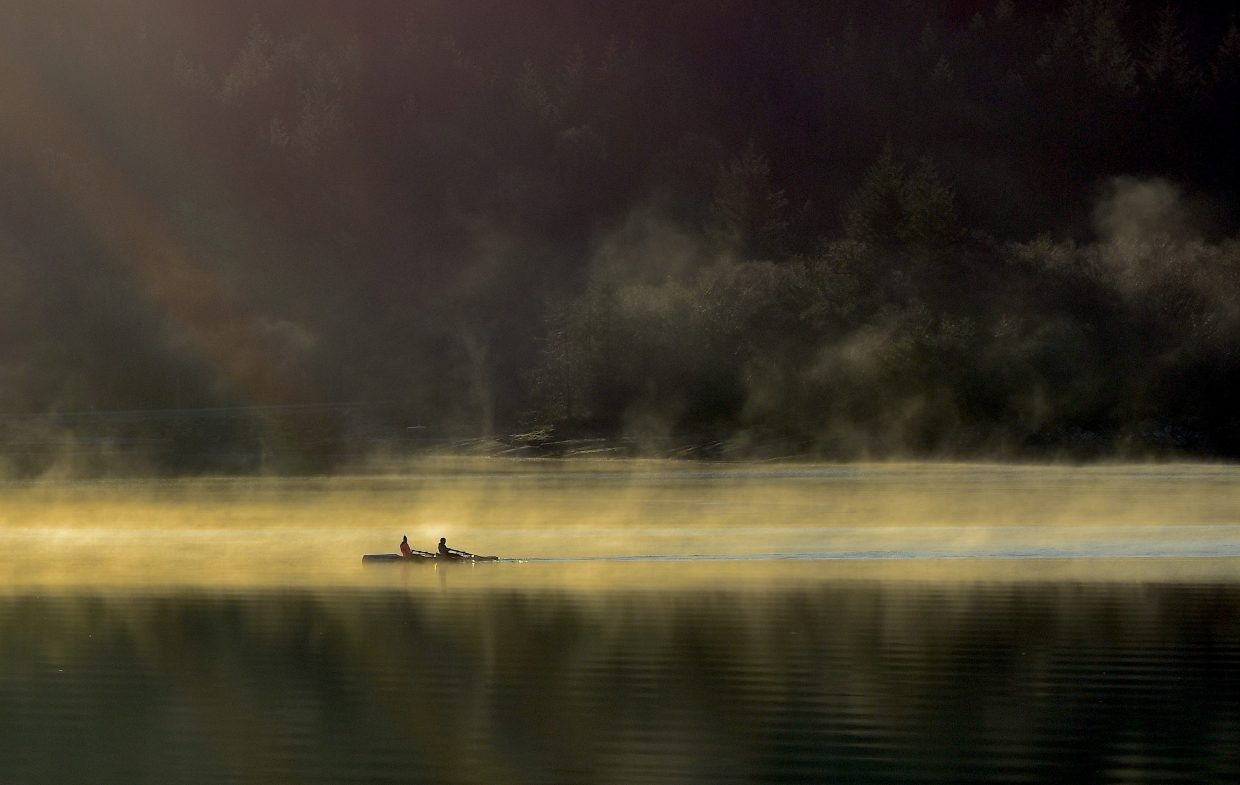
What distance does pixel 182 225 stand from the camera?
156 m

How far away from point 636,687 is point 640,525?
33628 millimetres

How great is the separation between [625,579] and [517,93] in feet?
441

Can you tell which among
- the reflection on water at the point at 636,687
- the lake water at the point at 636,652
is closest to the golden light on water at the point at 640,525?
the lake water at the point at 636,652

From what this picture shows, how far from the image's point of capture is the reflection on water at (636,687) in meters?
21.8

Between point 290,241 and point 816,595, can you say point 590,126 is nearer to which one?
point 290,241

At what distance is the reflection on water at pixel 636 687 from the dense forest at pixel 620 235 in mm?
60678

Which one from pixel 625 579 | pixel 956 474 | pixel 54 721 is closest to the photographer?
pixel 54 721

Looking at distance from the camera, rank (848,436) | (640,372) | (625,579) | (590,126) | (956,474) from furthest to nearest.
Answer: (590,126), (640,372), (848,436), (956,474), (625,579)

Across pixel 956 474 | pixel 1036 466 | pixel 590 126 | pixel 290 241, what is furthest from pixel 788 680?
pixel 590 126

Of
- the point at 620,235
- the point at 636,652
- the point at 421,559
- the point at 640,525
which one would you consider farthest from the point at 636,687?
the point at 620,235

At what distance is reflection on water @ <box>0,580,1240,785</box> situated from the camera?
859 inches

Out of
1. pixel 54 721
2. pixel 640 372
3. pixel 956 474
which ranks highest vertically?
pixel 640 372

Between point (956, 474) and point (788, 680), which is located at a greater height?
point (956, 474)

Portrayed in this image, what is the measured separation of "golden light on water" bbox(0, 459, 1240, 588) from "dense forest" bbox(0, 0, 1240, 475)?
36.9 feet
